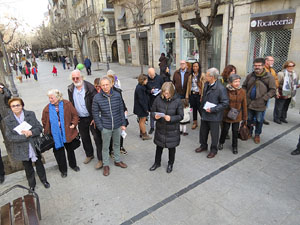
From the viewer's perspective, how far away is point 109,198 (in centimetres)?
339

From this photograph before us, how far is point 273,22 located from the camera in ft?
33.7

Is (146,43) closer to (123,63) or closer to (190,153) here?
(123,63)

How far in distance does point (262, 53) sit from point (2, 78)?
11.6 metres

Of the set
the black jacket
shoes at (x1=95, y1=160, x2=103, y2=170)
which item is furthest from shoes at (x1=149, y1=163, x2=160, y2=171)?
the black jacket

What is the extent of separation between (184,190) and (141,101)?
2250 mm

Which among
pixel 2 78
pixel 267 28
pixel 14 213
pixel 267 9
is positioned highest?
pixel 267 9

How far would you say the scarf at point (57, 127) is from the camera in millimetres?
3551

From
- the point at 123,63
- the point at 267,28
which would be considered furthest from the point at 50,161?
the point at 123,63

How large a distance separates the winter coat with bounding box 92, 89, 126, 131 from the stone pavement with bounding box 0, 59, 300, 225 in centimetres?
100

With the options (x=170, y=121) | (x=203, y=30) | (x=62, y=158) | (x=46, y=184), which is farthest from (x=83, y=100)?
(x=203, y=30)

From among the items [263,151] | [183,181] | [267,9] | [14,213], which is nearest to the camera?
[14,213]

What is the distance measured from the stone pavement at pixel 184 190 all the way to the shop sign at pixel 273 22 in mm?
7346

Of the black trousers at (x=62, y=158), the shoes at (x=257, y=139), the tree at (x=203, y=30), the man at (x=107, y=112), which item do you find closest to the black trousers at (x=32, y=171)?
the black trousers at (x=62, y=158)

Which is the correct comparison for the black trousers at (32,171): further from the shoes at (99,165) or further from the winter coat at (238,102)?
the winter coat at (238,102)
